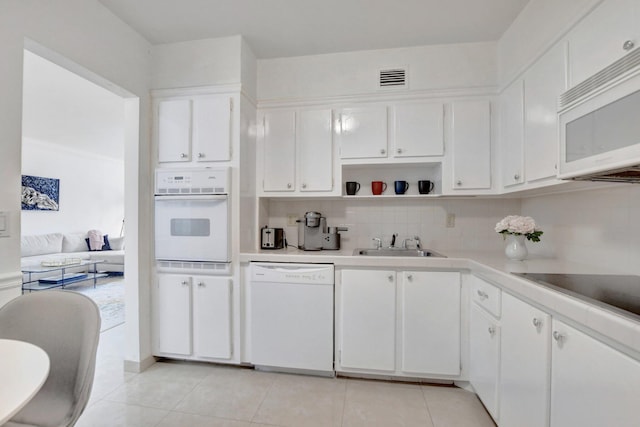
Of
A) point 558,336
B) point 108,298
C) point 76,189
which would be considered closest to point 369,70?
point 558,336

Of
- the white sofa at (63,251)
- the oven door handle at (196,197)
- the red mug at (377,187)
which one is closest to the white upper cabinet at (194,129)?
the oven door handle at (196,197)

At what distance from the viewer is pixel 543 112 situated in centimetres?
169

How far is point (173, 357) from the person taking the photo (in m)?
2.33

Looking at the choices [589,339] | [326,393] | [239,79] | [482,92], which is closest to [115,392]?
[326,393]

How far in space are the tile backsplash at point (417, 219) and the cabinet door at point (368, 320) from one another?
596mm

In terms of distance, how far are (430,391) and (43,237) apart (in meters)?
6.72

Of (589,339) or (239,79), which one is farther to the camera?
(239,79)

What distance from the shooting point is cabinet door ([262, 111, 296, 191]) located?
8.20ft

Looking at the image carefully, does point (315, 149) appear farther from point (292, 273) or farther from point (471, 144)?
point (471, 144)

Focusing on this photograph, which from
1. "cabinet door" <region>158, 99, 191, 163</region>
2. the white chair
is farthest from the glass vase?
"cabinet door" <region>158, 99, 191, 163</region>

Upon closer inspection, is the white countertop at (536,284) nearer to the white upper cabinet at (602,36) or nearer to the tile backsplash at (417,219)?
the tile backsplash at (417,219)

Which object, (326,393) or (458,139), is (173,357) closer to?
(326,393)

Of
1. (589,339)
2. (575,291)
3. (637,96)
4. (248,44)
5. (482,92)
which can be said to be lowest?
(589,339)

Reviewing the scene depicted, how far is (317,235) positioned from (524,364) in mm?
1631
